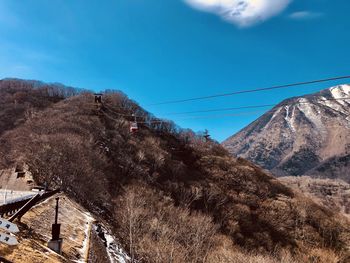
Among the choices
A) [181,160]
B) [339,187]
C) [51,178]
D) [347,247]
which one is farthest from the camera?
[339,187]

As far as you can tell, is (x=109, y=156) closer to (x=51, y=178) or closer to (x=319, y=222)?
(x=51, y=178)

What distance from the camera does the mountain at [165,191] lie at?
23.7m

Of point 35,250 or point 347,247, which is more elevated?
point 35,250

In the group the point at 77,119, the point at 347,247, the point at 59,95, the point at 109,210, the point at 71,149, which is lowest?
the point at 347,247

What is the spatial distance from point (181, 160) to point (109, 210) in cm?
4716

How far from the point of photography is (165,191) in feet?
158

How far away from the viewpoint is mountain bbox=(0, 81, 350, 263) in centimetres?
2369

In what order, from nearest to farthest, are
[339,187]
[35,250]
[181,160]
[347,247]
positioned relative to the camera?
[35,250], [347,247], [181,160], [339,187]

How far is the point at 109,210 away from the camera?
79.2 ft

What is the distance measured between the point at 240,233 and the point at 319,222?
16526 mm

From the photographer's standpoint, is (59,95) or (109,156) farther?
(59,95)

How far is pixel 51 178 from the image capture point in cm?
2406

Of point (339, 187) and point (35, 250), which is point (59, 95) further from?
point (339, 187)

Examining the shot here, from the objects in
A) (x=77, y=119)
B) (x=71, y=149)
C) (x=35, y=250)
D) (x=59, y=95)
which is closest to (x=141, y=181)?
(x=71, y=149)
